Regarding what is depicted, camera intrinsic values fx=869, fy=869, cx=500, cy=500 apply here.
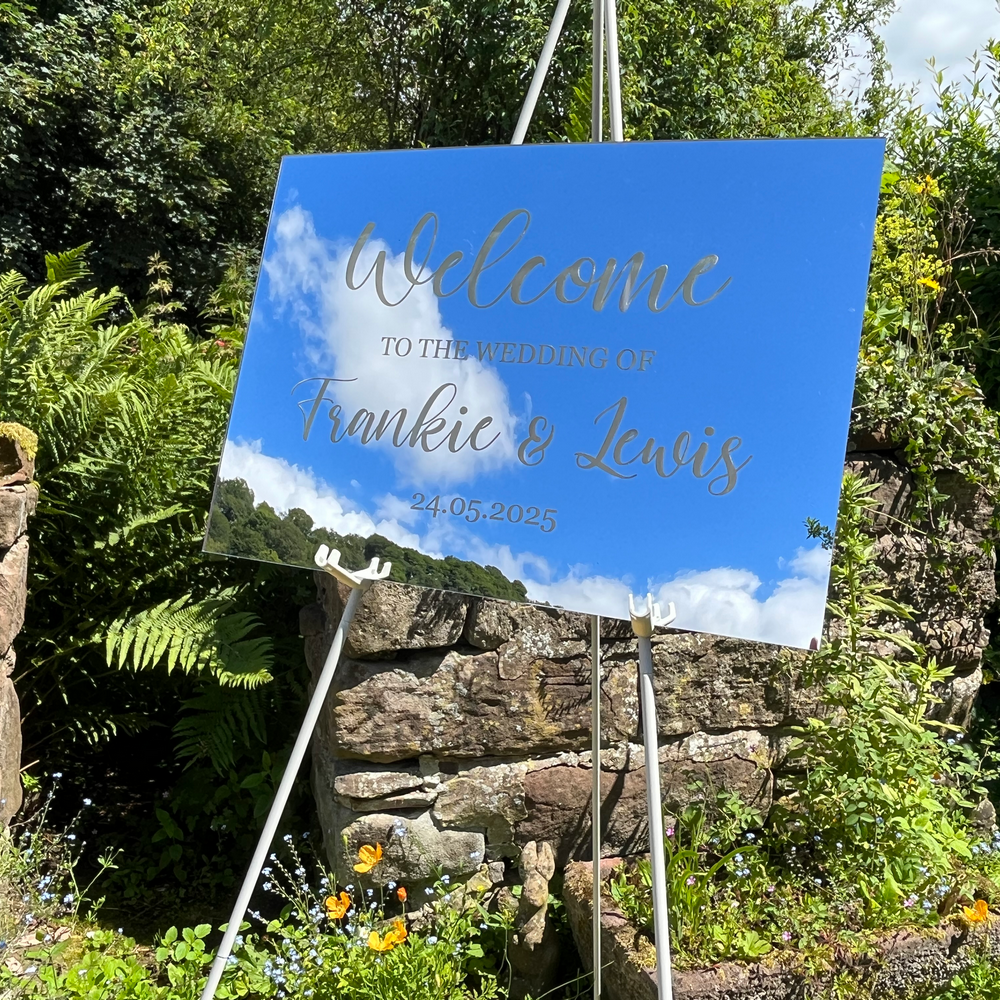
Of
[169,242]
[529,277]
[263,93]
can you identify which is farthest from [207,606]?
[263,93]

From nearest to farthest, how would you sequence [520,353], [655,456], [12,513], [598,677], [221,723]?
[655,456], [520,353], [598,677], [12,513], [221,723]

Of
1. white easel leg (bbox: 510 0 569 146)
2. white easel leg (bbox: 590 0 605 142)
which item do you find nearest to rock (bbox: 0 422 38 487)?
white easel leg (bbox: 510 0 569 146)

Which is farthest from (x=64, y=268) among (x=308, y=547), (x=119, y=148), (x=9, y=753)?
(x=119, y=148)

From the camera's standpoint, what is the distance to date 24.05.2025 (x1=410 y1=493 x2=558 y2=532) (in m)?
Answer: 1.55

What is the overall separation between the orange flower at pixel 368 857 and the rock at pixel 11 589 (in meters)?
1.04

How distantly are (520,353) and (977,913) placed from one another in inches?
68.3

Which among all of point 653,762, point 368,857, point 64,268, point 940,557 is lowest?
point 368,857

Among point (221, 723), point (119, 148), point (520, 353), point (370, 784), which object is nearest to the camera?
point (520, 353)

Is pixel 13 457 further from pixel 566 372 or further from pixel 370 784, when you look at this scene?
pixel 566 372

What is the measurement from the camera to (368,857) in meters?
2.06

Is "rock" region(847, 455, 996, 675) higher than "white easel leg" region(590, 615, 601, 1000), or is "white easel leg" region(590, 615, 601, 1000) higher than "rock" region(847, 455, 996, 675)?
"rock" region(847, 455, 996, 675)

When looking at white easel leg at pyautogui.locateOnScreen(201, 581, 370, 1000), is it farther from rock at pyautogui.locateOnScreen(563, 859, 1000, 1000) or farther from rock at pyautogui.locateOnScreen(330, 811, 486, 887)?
rock at pyautogui.locateOnScreen(563, 859, 1000, 1000)

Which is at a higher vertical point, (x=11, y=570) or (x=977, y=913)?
(x=11, y=570)

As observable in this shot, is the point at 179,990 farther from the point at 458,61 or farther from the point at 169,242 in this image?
the point at 458,61
